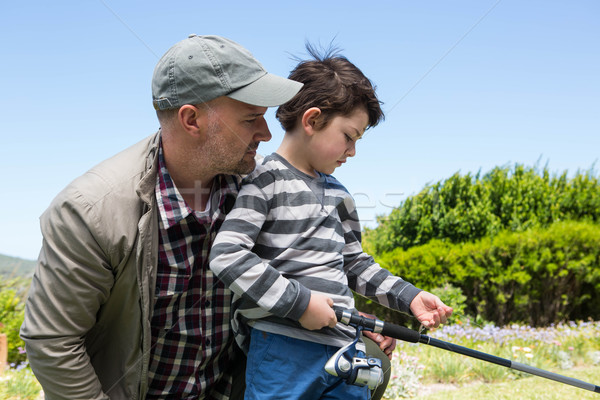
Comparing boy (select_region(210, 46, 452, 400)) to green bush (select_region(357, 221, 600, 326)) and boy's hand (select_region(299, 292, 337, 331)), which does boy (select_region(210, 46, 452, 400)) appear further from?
green bush (select_region(357, 221, 600, 326))

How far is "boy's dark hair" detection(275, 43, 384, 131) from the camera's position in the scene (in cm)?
224

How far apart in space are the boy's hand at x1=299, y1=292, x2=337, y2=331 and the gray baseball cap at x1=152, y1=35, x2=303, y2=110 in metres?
0.80

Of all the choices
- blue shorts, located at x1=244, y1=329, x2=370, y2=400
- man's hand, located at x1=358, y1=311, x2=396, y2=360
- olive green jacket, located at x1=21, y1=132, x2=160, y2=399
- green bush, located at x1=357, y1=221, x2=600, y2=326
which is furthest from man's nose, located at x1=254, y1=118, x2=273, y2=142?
green bush, located at x1=357, y1=221, x2=600, y2=326

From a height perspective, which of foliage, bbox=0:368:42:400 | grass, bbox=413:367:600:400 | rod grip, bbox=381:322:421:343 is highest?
rod grip, bbox=381:322:421:343

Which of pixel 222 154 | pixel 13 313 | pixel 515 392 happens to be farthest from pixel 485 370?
pixel 13 313

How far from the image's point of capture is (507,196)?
8539 millimetres

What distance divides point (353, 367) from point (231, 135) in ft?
3.43

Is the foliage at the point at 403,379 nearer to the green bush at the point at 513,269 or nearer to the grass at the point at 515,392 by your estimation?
the grass at the point at 515,392

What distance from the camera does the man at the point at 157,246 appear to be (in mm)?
2047

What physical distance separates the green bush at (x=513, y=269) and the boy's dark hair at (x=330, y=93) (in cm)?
558

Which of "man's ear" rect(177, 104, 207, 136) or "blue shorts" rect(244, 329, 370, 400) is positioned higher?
"man's ear" rect(177, 104, 207, 136)

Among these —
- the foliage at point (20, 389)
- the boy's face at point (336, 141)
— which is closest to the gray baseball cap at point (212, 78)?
the boy's face at point (336, 141)

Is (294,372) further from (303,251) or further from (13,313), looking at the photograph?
(13,313)

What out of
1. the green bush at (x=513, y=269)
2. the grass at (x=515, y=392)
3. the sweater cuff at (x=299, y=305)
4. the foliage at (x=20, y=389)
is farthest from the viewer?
the green bush at (x=513, y=269)
